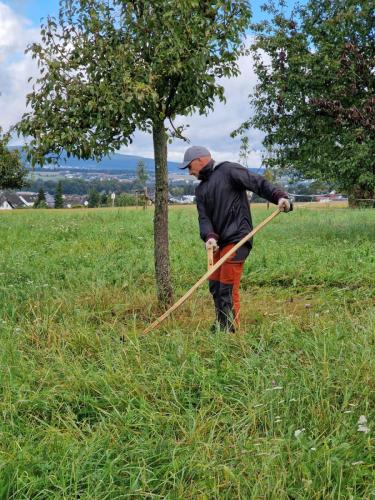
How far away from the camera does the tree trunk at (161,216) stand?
19.4 feet

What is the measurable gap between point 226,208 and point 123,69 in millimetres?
1650

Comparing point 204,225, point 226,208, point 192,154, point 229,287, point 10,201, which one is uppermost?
point 192,154

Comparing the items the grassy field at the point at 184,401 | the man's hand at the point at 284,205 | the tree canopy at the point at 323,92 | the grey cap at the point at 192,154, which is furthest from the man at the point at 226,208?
the tree canopy at the point at 323,92

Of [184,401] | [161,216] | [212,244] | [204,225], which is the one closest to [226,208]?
[204,225]

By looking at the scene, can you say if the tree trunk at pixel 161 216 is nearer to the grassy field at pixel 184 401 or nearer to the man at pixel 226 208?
the grassy field at pixel 184 401

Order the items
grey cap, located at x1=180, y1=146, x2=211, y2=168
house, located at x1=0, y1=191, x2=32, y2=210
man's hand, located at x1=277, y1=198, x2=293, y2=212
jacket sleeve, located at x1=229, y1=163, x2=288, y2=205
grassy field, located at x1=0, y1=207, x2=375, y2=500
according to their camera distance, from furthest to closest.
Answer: house, located at x1=0, y1=191, x2=32, y2=210, grey cap, located at x1=180, y1=146, x2=211, y2=168, jacket sleeve, located at x1=229, y1=163, x2=288, y2=205, man's hand, located at x1=277, y1=198, x2=293, y2=212, grassy field, located at x1=0, y1=207, x2=375, y2=500

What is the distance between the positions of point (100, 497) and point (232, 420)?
95 cm

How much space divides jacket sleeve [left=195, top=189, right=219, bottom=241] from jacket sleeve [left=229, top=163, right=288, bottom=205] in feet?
1.23

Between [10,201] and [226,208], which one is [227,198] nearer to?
[226,208]

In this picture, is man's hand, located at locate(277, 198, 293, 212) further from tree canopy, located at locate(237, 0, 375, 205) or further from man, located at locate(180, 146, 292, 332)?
tree canopy, located at locate(237, 0, 375, 205)

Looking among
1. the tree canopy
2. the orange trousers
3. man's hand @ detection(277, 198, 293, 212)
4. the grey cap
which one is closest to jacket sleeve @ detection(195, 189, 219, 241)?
the orange trousers

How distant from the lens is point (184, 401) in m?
3.48

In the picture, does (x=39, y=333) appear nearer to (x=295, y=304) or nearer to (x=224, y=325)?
(x=224, y=325)

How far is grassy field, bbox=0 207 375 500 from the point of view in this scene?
2693 mm
